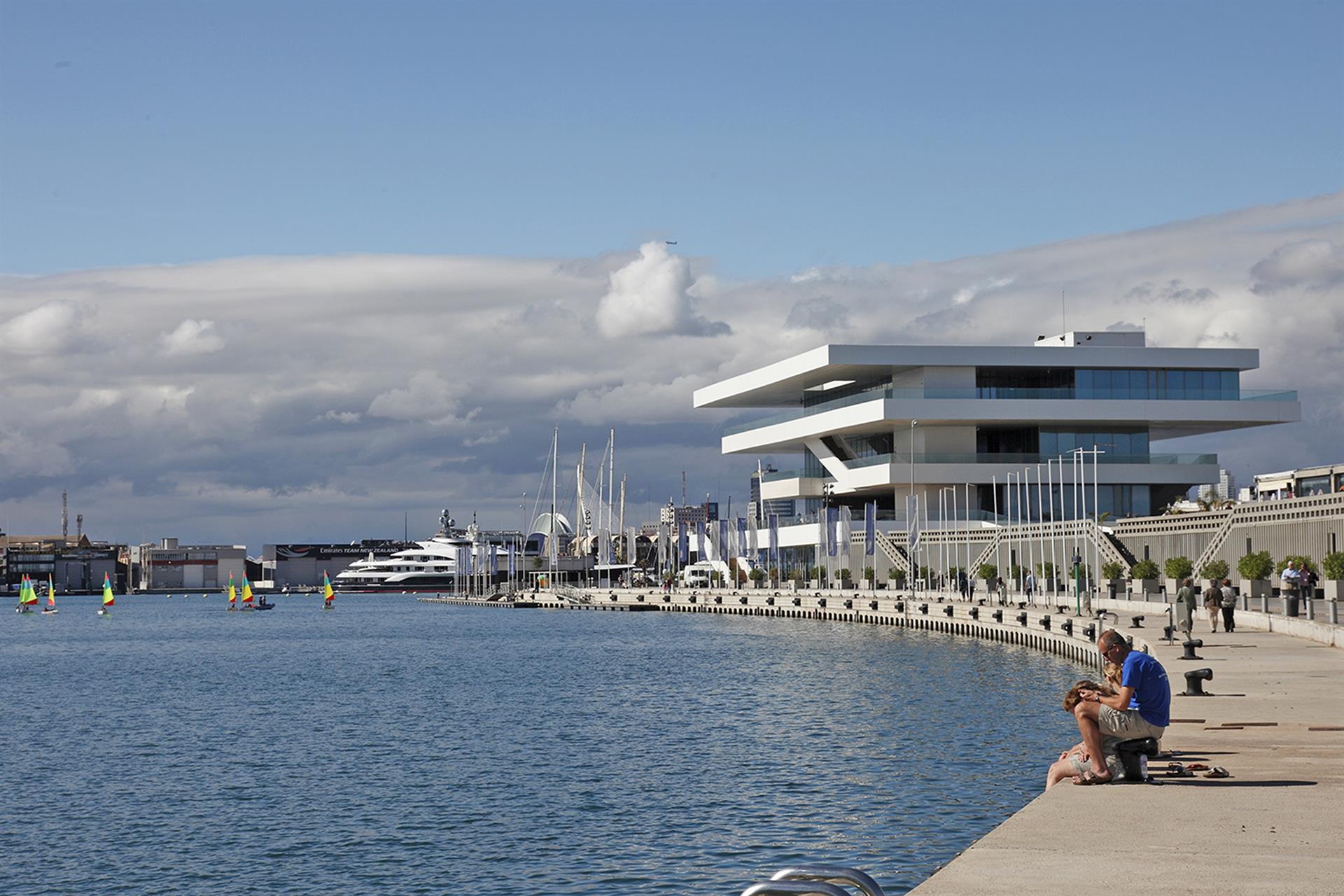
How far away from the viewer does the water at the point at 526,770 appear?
2466 centimetres

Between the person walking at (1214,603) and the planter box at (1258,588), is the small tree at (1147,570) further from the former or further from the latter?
the person walking at (1214,603)

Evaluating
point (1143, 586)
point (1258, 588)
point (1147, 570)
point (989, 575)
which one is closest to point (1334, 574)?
point (1258, 588)

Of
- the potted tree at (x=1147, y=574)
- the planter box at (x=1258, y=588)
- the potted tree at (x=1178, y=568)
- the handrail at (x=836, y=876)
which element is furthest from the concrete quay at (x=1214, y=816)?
the potted tree at (x=1147, y=574)

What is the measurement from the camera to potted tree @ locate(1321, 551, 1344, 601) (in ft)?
202

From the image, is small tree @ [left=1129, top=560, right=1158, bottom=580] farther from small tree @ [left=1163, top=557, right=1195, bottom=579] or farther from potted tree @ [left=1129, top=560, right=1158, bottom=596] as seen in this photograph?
small tree @ [left=1163, top=557, right=1195, bottom=579]

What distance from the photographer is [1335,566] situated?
61750 millimetres

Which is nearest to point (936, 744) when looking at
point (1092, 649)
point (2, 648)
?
point (1092, 649)

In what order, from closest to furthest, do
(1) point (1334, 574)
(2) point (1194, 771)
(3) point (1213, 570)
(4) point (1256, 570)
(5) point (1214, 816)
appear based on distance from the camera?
1. (5) point (1214, 816)
2. (2) point (1194, 771)
3. (1) point (1334, 574)
4. (4) point (1256, 570)
5. (3) point (1213, 570)

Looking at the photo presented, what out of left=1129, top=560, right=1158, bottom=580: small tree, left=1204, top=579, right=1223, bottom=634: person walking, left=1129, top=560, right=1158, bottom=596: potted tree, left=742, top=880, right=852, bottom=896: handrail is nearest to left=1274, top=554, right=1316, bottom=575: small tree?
left=1129, top=560, right=1158, bottom=596: potted tree

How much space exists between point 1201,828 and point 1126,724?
9.03 feet

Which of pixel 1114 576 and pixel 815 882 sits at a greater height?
pixel 1114 576

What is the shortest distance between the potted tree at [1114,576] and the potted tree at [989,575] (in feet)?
30.4

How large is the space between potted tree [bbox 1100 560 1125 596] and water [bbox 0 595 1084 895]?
1514cm

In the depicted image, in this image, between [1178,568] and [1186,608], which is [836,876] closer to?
[1186,608]
